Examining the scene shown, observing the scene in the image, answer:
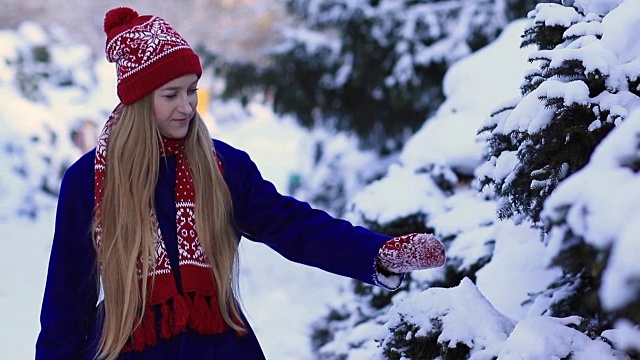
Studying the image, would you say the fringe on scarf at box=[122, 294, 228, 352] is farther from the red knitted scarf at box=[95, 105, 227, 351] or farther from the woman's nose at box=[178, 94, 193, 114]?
the woman's nose at box=[178, 94, 193, 114]

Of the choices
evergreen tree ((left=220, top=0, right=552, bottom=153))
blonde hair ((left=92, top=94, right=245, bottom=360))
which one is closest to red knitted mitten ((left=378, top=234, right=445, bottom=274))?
blonde hair ((left=92, top=94, right=245, bottom=360))

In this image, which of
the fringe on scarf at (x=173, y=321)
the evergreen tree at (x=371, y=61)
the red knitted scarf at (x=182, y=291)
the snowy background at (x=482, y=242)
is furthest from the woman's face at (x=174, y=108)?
the evergreen tree at (x=371, y=61)

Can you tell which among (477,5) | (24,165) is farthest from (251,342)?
(24,165)

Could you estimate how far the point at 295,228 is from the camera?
2.59 meters

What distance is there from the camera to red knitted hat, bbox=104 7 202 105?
263 centimetres

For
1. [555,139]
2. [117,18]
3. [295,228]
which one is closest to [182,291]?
[295,228]

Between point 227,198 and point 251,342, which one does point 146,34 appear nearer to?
point 227,198

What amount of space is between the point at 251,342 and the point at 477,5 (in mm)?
4911

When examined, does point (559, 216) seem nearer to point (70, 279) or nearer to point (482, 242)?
point (70, 279)

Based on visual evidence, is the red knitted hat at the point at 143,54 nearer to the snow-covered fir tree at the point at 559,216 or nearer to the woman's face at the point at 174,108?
Result: the woman's face at the point at 174,108

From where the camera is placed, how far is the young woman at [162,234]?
247 cm

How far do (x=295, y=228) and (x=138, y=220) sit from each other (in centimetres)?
42

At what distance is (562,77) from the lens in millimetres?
2070

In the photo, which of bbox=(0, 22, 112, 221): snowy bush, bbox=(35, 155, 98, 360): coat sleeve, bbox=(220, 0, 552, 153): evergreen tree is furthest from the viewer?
bbox=(0, 22, 112, 221): snowy bush
